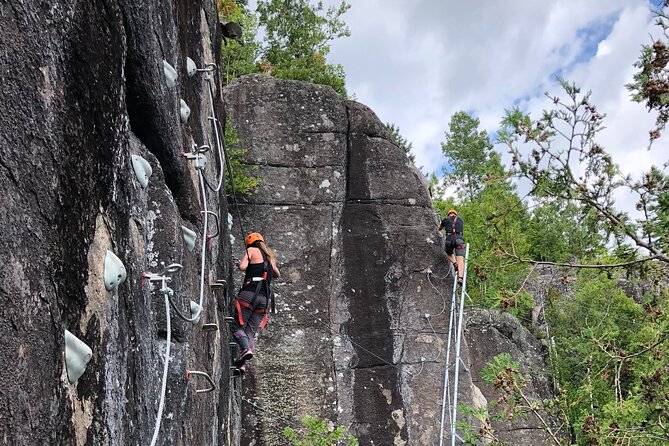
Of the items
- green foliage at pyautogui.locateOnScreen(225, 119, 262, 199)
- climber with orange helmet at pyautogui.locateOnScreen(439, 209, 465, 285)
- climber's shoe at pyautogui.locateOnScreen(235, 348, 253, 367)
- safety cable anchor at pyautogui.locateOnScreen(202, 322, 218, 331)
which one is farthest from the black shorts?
safety cable anchor at pyautogui.locateOnScreen(202, 322, 218, 331)

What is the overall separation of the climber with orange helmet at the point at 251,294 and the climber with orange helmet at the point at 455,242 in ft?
14.4

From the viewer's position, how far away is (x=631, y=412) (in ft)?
19.3

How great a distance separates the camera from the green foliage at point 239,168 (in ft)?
37.2

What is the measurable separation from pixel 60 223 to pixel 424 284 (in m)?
9.43

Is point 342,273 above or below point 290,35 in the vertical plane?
below

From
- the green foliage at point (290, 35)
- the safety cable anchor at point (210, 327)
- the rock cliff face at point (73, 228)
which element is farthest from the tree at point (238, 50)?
the rock cliff face at point (73, 228)

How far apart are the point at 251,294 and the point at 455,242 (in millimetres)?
4767

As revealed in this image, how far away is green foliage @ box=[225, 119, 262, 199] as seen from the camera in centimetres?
1134

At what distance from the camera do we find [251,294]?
26.0 feet

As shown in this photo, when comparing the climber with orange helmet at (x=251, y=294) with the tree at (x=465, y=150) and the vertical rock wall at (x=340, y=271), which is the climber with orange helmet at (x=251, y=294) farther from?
the tree at (x=465, y=150)

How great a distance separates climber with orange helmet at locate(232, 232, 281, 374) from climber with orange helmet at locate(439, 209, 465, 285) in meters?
4.39

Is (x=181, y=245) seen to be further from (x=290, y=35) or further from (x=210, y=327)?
(x=290, y=35)

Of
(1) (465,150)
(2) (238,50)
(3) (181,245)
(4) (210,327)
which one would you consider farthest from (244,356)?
(1) (465,150)

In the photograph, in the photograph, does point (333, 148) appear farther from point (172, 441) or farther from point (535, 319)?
point (535, 319)
